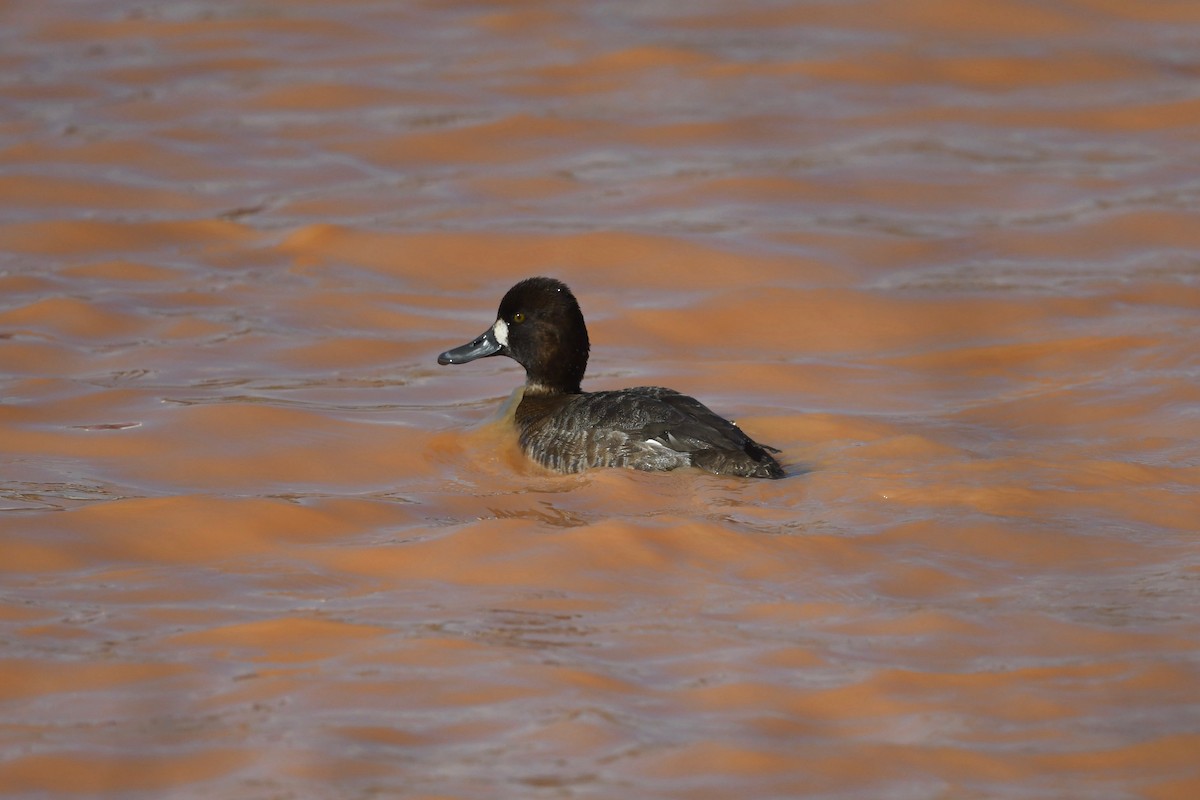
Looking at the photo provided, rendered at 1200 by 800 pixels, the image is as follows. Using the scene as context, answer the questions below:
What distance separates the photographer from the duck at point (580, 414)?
770cm

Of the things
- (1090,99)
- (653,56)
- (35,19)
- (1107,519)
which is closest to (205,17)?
(35,19)

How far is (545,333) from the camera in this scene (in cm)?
884

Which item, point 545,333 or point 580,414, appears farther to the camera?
point 545,333

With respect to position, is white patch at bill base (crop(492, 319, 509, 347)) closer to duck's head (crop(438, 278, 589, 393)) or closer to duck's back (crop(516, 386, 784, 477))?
duck's head (crop(438, 278, 589, 393))

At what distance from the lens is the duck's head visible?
8.79 metres

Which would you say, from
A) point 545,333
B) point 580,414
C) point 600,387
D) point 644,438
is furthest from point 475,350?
point 644,438

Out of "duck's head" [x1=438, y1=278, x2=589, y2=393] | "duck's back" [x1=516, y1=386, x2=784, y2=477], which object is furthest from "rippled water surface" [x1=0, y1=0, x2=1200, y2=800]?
"duck's head" [x1=438, y1=278, x2=589, y2=393]

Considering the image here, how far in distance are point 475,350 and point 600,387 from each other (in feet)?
2.61

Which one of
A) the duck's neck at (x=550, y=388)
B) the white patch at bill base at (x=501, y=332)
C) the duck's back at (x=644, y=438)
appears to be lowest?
the duck's back at (x=644, y=438)

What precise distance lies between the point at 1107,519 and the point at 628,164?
6636 millimetres

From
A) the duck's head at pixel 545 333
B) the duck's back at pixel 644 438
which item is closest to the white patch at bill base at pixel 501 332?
the duck's head at pixel 545 333

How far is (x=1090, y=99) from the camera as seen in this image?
14.3 m

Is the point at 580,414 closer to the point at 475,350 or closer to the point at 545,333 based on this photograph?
the point at 545,333

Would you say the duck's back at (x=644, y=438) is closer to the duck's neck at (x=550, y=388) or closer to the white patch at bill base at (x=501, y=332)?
the duck's neck at (x=550, y=388)
